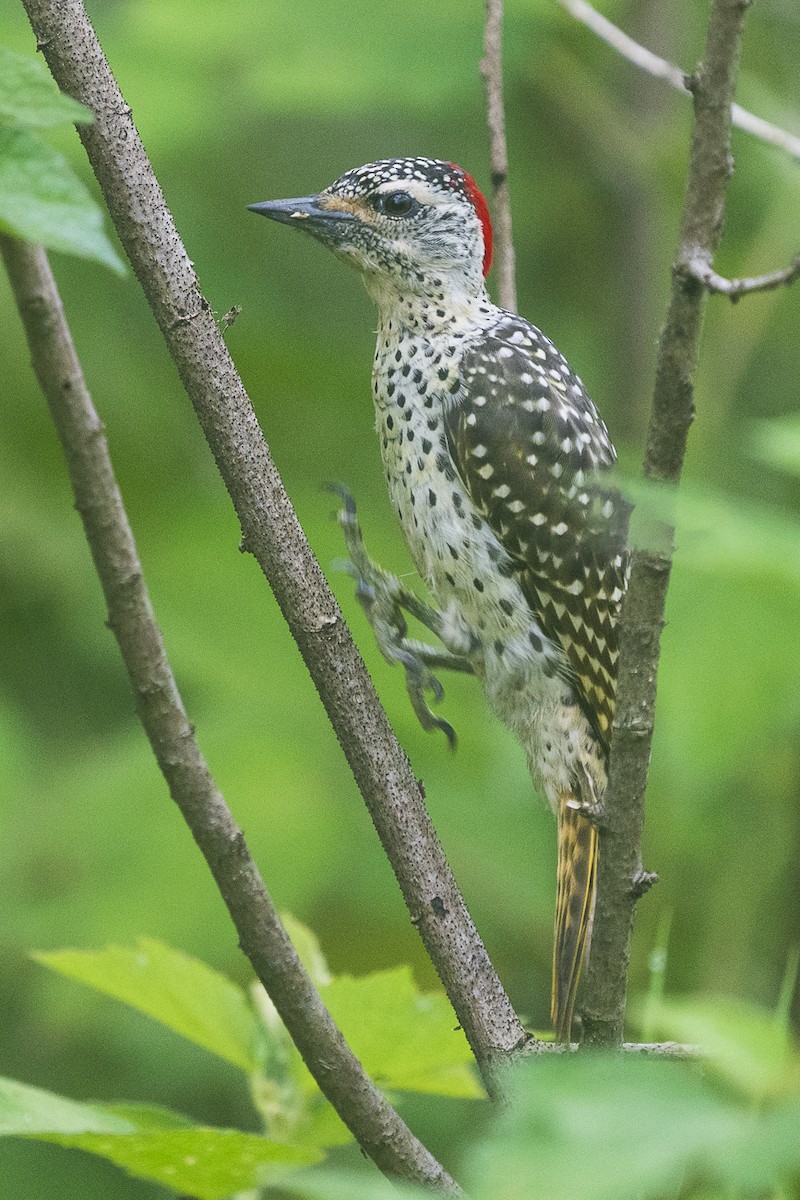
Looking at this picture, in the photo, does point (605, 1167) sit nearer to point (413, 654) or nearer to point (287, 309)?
point (413, 654)

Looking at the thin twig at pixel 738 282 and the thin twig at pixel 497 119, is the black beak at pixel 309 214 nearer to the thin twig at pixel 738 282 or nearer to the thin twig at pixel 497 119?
the thin twig at pixel 497 119

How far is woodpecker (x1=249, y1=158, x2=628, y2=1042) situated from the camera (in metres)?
2.73

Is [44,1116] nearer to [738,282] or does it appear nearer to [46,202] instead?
[46,202]

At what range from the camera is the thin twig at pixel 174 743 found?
161cm

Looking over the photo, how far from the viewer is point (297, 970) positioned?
1661mm

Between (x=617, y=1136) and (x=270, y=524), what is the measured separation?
1078mm

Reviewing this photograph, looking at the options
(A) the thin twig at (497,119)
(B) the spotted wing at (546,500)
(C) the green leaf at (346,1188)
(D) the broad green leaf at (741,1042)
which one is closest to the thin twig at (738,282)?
(D) the broad green leaf at (741,1042)

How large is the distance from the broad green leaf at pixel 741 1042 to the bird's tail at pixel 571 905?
1.63 metres

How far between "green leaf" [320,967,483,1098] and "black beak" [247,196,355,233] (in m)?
1.51

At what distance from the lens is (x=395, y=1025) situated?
1823 millimetres

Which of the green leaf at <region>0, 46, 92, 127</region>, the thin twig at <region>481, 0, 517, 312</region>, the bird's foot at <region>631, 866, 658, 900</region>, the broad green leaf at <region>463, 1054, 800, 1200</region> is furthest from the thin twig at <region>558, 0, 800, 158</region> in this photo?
the broad green leaf at <region>463, 1054, 800, 1200</region>

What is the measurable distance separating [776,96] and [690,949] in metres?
2.48

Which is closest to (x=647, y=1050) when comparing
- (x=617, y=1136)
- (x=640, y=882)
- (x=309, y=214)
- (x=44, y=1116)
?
(x=640, y=882)

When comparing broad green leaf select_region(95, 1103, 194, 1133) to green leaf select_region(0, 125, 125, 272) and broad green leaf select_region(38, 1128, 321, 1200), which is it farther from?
green leaf select_region(0, 125, 125, 272)
